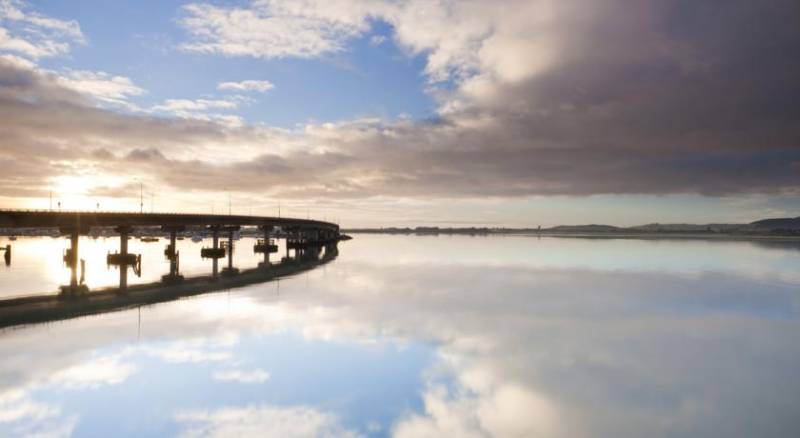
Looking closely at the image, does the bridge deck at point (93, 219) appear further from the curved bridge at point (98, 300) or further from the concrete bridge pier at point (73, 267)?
the curved bridge at point (98, 300)

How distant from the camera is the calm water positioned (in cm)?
1605

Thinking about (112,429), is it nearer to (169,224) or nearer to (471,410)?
(471,410)

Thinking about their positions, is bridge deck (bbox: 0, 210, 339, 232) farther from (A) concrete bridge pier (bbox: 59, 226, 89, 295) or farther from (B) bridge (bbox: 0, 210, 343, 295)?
(A) concrete bridge pier (bbox: 59, 226, 89, 295)

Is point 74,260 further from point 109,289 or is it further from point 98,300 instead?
point 98,300

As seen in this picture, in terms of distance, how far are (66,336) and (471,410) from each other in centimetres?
2697

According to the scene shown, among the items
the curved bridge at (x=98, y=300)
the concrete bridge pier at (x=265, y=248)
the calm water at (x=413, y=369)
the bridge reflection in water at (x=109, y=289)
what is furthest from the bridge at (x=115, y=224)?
the calm water at (x=413, y=369)

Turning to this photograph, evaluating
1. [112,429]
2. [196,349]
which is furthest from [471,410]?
[196,349]

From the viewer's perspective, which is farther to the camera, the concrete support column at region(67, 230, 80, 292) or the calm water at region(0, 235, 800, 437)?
the concrete support column at region(67, 230, 80, 292)

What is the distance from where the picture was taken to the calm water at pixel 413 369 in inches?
632

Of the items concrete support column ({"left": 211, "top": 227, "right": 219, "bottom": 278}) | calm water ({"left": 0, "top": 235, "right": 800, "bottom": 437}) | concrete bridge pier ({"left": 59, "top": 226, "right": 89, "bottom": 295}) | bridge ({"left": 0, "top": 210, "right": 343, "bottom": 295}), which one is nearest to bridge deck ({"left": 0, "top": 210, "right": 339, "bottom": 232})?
bridge ({"left": 0, "top": 210, "right": 343, "bottom": 295})

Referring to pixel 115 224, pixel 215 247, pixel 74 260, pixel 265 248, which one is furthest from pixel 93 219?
pixel 265 248

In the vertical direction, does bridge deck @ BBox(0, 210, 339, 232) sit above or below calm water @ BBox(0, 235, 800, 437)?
Result: above

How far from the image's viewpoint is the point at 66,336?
97.3 feet

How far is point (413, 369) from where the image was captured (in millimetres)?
21953
